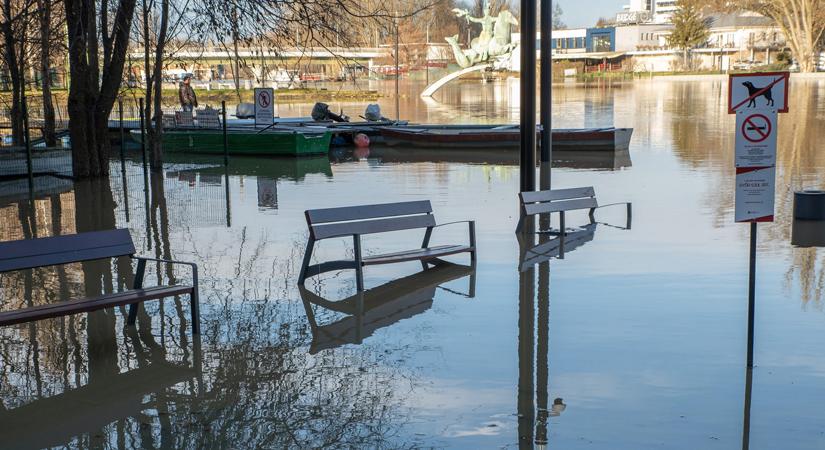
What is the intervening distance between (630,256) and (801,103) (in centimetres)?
4091

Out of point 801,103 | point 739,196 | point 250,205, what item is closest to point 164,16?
point 250,205

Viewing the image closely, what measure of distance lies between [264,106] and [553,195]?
15932mm

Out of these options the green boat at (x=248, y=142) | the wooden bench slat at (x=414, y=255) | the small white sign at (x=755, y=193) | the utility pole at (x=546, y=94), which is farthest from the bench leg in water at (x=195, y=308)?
the green boat at (x=248, y=142)

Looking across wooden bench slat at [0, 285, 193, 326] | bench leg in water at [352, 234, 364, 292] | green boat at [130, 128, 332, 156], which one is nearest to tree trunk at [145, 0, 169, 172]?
green boat at [130, 128, 332, 156]

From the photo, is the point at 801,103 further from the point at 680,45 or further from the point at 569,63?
the point at 569,63

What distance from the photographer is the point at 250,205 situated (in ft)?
53.6

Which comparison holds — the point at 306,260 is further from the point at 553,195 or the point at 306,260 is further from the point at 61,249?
the point at 553,195

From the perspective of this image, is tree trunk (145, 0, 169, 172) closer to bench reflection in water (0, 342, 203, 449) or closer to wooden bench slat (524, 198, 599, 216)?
→ wooden bench slat (524, 198, 599, 216)

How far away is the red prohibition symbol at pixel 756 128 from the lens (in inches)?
250

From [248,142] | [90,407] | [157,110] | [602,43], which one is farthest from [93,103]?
[602,43]

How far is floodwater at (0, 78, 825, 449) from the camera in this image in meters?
5.89

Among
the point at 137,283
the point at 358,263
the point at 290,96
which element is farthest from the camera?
the point at 290,96

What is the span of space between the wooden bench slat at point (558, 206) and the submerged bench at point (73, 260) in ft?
16.6

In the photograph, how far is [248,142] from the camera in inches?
1032
